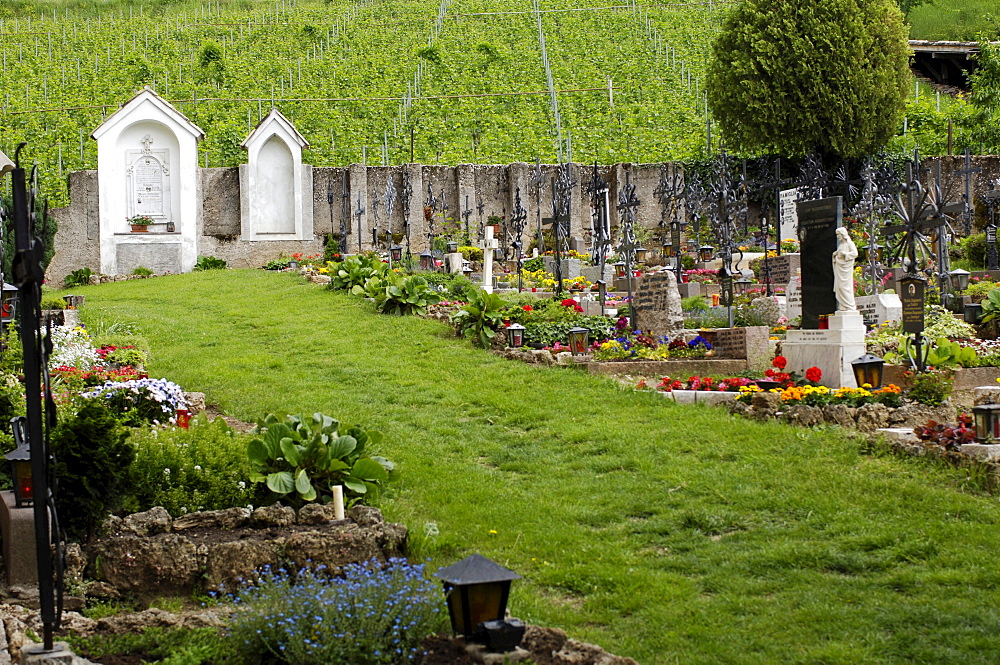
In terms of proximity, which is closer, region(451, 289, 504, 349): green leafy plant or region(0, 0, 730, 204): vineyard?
region(451, 289, 504, 349): green leafy plant

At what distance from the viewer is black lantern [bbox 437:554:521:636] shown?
18.1 feet

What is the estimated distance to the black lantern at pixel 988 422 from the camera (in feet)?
29.8

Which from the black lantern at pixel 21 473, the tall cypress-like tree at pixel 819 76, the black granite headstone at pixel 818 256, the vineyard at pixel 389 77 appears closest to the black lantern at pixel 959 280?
the black granite headstone at pixel 818 256

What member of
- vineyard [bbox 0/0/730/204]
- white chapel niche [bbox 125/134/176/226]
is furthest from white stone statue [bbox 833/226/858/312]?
vineyard [bbox 0/0/730/204]

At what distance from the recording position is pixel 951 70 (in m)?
51.7

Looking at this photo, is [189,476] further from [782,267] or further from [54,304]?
[782,267]

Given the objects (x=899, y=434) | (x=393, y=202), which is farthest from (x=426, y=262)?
(x=899, y=434)

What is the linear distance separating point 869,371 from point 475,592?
772cm

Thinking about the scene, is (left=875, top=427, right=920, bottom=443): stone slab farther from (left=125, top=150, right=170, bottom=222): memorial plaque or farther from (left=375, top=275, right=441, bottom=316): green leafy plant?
(left=125, top=150, right=170, bottom=222): memorial plaque

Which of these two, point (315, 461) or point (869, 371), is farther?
point (869, 371)

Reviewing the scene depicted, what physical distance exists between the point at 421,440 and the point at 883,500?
451 centimetres

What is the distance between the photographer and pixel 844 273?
45.3 feet

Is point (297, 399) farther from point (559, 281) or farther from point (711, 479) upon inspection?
point (559, 281)

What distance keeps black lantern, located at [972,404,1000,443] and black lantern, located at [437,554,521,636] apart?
5.33 m
